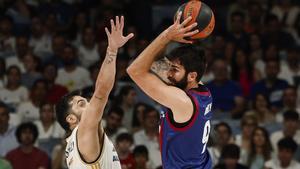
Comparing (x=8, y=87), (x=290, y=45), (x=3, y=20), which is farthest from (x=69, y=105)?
(x=290, y=45)

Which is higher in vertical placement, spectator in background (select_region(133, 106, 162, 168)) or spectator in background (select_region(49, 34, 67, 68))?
spectator in background (select_region(49, 34, 67, 68))

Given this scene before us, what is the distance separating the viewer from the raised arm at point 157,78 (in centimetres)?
591

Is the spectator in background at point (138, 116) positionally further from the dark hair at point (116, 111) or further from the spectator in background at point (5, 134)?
the spectator in background at point (5, 134)

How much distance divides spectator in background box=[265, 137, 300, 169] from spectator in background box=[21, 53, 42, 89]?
3.92 metres

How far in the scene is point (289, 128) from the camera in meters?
10.8

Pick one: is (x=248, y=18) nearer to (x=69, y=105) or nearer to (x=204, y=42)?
(x=204, y=42)

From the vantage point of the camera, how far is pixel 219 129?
34.3ft

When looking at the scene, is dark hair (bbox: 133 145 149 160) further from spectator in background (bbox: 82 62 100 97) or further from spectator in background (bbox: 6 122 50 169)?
spectator in background (bbox: 82 62 100 97)

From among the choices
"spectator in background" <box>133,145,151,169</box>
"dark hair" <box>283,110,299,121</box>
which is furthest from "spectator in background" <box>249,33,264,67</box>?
"spectator in background" <box>133,145,151,169</box>

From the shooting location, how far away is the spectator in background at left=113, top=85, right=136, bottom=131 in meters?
11.3

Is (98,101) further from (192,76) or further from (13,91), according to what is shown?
(13,91)

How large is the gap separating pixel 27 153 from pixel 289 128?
349cm

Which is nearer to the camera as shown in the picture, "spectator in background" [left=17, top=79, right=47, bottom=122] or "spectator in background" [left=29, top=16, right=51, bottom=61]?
"spectator in background" [left=17, top=79, right=47, bottom=122]

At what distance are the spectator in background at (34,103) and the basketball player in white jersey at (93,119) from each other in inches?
185
